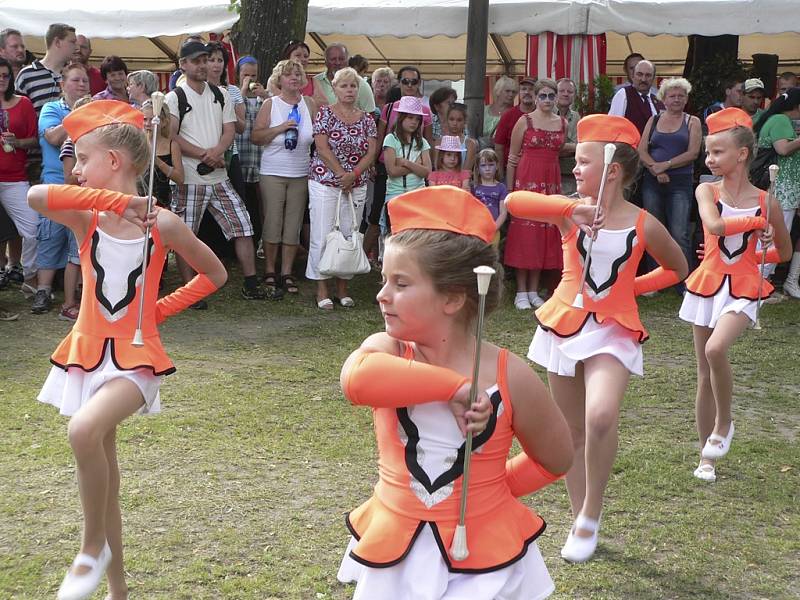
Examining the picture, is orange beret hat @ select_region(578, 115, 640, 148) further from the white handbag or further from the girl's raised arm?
the white handbag

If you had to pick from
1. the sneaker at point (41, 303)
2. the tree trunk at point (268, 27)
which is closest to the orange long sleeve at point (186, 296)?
the sneaker at point (41, 303)

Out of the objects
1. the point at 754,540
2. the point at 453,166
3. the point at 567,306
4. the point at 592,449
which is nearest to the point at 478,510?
the point at 592,449

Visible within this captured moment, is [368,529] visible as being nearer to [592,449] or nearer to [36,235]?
[592,449]

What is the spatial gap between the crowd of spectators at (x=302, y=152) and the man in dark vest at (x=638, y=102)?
2 centimetres

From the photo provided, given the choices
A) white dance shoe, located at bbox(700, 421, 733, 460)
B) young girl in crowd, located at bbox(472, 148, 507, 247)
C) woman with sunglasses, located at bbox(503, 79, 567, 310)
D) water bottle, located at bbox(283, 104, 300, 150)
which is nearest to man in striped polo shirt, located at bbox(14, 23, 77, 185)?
water bottle, located at bbox(283, 104, 300, 150)

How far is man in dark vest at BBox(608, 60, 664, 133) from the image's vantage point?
11.1 m

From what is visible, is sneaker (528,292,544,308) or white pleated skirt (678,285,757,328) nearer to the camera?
white pleated skirt (678,285,757,328)

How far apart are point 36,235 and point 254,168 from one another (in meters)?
2.27

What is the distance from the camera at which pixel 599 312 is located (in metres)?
4.59

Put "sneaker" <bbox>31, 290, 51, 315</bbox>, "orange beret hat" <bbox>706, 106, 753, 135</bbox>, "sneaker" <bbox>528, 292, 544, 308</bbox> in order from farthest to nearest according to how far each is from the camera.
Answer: "sneaker" <bbox>528, 292, 544, 308</bbox>
"sneaker" <bbox>31, 290, 51, 315</bbox>
"orange beret hat" <bbox>706, 106, 753, 135</bbox>

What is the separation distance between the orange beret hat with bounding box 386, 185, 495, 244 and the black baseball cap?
7116 millimetres

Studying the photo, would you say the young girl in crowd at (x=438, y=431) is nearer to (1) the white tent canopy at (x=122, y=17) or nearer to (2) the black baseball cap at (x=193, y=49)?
(2) the black baseball cap at (x=193, y=49)

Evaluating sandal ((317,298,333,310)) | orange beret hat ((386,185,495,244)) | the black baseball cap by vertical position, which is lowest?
sandal ((317,298,333,310))

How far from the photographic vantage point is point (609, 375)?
4469 mm
